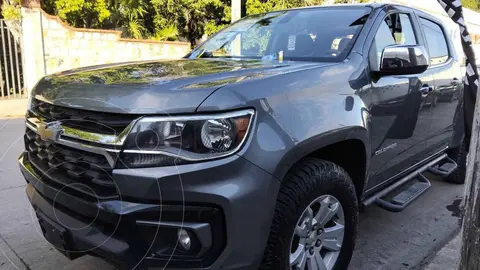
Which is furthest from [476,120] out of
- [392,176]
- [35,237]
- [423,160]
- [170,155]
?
[35,237]

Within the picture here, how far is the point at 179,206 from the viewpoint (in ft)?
6.08

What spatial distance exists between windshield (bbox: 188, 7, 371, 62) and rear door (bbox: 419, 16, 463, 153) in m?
1.05

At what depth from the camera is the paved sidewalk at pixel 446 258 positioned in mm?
3031

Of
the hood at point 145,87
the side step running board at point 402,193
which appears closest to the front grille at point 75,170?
the hood at point 145,87

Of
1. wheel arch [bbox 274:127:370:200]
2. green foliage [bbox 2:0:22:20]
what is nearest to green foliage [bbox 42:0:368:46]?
green foliage [bbox 2:0:22:20]

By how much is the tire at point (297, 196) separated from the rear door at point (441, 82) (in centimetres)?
163

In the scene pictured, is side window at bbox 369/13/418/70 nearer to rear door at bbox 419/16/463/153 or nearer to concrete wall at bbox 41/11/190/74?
rear door at bbox 419/16/463/153

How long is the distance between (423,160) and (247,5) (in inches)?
436

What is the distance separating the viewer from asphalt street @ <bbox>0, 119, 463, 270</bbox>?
3061 mm

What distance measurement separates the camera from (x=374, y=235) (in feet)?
11.8

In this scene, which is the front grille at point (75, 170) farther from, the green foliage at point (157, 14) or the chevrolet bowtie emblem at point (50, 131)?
the green foliage at point (157, 14)

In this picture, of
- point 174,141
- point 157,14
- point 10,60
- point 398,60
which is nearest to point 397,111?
point 398,60

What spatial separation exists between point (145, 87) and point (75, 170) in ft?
1.84

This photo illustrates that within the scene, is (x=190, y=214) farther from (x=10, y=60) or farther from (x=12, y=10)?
(x=10, y=60)
